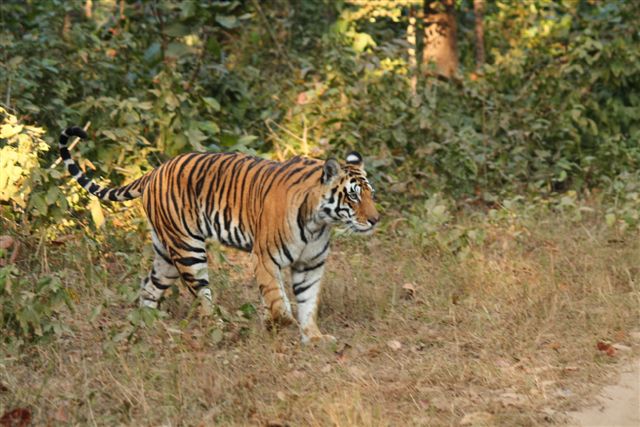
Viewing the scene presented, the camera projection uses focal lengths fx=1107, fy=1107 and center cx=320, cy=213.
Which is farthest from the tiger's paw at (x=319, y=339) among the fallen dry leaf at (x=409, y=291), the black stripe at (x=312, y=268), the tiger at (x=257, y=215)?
the fallen dry leaf at (x=409, y=291)

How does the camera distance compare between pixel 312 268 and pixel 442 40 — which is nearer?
pixel 312 268

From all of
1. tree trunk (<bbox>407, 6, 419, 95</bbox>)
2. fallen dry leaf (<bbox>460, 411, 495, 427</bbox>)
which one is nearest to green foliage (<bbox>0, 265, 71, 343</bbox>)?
fallen dry leaf (<bbox>460, 411, 495, 427</bbox>)

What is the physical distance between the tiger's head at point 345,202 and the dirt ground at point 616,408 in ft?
5.33

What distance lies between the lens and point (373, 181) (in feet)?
29.2

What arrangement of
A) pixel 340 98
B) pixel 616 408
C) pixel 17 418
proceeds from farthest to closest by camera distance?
pixel 340 98 → pixel 616 408 → pixel 17 418

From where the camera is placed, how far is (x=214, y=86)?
959 centimetres

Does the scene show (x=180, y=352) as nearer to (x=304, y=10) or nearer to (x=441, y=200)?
(x=441, y=200)

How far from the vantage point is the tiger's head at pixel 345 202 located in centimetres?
611

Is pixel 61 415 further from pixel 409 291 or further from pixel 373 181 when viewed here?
pixel 373 181

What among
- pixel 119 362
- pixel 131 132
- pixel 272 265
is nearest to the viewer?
pixel 119 362

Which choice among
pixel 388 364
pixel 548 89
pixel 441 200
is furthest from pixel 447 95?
pixel 388 364

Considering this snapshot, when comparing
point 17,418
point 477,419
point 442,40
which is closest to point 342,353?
point 477,419

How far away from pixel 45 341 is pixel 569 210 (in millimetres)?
4434

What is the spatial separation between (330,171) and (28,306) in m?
1.79
